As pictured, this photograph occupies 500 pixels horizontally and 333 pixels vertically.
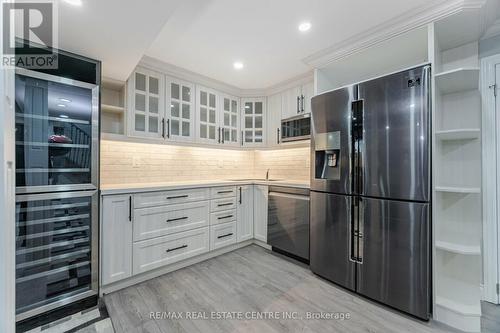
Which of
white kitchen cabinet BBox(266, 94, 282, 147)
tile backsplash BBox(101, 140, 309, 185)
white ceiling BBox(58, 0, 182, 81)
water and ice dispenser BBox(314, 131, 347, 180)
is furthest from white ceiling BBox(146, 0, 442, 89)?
tile backsplash BBox(101, 140, 309, 185)

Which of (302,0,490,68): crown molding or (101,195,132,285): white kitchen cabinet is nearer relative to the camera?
(302,0,490,68): crown molding

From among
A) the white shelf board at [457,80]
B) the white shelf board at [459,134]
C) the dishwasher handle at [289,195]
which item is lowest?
the dishwasher handle at [289,195]

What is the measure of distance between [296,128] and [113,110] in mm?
2334

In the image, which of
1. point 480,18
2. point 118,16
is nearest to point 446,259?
point 480,18

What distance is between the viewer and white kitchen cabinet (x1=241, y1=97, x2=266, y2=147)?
12.1ft

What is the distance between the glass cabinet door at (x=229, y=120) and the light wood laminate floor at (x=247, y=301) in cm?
187

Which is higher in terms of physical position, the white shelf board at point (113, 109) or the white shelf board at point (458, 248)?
the white shelf board at point (113, 109)

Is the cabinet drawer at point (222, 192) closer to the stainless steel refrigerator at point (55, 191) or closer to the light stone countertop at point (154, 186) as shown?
the light stone countertop at point (154, 186)

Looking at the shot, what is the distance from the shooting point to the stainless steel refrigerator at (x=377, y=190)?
171 centimetres

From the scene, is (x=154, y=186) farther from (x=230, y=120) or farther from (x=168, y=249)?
(x=230, y=120)

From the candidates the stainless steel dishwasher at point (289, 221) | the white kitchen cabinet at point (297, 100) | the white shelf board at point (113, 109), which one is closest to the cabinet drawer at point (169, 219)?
the stainless steel dishwasher at point (289, 221)

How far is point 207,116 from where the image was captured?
3.30 m

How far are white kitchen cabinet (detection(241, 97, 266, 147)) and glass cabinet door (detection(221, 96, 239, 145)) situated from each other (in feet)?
0.39

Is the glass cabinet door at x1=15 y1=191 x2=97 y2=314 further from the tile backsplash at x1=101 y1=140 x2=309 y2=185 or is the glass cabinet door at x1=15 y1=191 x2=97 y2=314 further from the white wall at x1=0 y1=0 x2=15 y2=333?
the white wall at x1=0 y1=0 x2=15 y2=333
